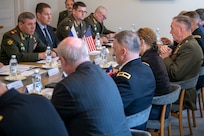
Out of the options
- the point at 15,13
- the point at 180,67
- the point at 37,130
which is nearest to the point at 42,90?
the point at 37,130

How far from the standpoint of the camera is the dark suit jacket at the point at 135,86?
2.50 m

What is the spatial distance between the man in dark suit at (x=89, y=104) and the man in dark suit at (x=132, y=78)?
0.40 m

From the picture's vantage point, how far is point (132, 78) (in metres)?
2.53

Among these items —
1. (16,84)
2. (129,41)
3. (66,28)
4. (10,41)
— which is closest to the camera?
(129,41)

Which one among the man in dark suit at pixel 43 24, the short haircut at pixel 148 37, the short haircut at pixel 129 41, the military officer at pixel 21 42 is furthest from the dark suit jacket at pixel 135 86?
the man in dark suit at pixel 43 24

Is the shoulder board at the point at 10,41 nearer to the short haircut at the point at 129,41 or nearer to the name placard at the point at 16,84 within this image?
the name placard at the point at 16,84

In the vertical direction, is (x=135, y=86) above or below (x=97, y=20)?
below

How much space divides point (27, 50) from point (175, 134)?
208 cm

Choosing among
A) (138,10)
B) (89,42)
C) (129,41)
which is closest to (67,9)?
(138,10)

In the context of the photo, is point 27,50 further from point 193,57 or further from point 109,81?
point 109,81

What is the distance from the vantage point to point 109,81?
6.95ft

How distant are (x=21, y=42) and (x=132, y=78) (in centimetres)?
206

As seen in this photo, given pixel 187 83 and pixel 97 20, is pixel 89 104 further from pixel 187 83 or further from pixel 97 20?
pixel 97 20

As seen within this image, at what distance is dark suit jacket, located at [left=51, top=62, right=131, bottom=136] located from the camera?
193cm
